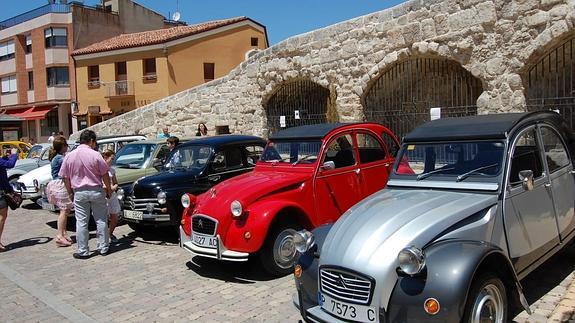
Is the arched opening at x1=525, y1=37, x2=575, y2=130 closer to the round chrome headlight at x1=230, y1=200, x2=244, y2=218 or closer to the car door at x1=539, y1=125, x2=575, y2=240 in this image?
the car door at x1=539, y1=125, x2=575, y2=240

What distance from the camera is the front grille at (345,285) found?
11.3 ft

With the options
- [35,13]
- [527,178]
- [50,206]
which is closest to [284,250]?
[527,178]

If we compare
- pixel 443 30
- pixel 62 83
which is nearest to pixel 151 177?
pixel 443 30

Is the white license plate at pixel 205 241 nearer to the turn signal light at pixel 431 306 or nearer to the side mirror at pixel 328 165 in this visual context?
the side mirror at pixel 328 165

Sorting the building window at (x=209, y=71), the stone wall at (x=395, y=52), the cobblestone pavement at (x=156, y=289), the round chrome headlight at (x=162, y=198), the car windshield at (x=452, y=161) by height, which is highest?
the building window at (x=209, y=71)

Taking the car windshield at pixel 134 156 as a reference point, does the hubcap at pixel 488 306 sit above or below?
below

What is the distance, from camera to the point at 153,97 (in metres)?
32.7

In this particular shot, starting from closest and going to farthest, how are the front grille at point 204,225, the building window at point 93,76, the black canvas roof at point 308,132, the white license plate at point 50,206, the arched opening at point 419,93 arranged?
the front grille at point 204,225, the black canvas roof at point 308,132, the white license plate at point 50,206, the arched opening at point 419,93, the building window at point 93,76

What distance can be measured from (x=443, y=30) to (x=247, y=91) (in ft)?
25.1

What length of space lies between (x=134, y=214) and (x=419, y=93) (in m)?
7.38

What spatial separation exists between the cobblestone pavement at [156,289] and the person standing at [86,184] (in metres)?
0.43

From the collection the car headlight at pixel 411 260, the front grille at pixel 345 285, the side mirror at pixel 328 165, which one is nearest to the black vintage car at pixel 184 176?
the side mirror at pixel 328 165

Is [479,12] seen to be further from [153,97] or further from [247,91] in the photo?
[153,97]

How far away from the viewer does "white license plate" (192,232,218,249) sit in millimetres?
5742
